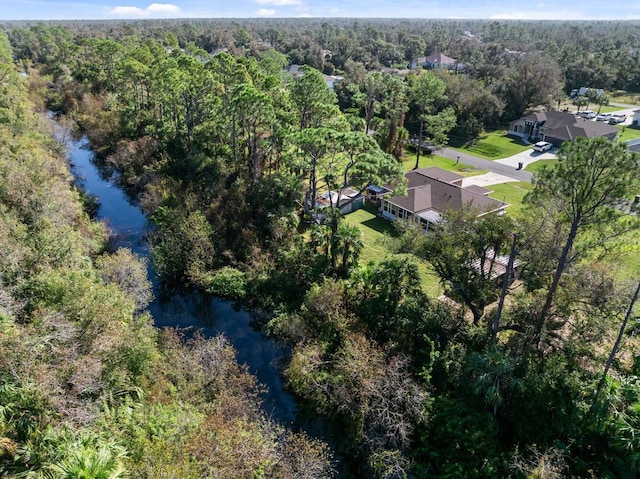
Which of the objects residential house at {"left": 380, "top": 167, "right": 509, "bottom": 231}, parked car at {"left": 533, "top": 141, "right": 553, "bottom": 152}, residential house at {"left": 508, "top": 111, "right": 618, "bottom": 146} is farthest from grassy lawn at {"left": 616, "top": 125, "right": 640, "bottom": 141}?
residential house at {"left": 380, "top": 167, "right": 509, "bottom": 231}

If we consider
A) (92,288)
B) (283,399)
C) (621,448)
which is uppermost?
(92,288)

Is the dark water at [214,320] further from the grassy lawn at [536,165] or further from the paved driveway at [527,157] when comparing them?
the paved driveway at [527,157]

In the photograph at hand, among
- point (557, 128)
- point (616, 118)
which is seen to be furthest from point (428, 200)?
point (616, 118)

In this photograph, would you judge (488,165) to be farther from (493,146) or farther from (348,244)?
(348,244)

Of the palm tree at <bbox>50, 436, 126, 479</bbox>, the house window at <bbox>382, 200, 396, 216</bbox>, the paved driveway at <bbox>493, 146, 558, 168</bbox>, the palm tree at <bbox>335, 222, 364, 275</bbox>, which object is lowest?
the paved driveway at <bbox>493, 146, 558, 168</bbox>

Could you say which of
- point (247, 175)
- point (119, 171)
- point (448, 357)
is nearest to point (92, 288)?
point (448, 357)

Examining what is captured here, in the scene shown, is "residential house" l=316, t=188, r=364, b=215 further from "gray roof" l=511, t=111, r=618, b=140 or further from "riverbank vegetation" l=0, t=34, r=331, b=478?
"gray roof" l=511, t=111, r=618, b=140

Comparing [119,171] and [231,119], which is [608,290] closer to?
[231,119]
